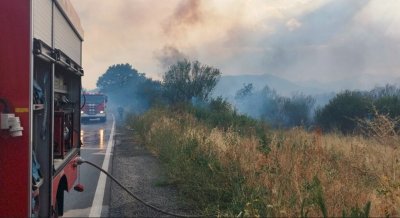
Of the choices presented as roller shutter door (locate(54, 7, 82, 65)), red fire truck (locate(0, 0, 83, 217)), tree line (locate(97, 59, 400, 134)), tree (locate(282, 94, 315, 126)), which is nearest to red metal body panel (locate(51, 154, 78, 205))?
red fire truck (locate(0, 0, 83, 217))

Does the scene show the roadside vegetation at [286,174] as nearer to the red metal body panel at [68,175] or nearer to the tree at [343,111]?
the red metal body panel at [68,175]

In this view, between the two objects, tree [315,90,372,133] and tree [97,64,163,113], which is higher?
tree [97,64,163,113]

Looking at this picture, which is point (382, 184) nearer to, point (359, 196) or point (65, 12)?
point (359, 196)

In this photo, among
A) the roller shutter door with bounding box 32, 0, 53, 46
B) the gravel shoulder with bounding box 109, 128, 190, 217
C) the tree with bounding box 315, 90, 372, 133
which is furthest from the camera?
the tree with bounding box 315, 90, 372, 133

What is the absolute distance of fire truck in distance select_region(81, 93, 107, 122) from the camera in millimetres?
34250

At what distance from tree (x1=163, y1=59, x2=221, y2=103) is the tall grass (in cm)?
2201

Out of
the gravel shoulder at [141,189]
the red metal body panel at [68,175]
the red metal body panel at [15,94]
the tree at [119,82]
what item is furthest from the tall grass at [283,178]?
the tree at [119,82]

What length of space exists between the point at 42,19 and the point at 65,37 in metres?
A: 1.63

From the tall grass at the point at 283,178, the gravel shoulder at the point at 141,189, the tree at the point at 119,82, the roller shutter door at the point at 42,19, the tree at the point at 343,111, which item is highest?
the tree at the point at 119,82

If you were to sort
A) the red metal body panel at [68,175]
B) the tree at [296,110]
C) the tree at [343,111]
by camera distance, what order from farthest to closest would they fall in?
the tree at [296,110], the tree at [343,111], the red metal body panel at [68,175]

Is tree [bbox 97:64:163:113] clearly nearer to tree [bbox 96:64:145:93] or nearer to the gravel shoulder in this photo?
tree [bbox 96:64:145:93]

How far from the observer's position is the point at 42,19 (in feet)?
13.1

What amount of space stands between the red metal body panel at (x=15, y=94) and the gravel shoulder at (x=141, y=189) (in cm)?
316

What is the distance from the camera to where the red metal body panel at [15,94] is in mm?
3422
